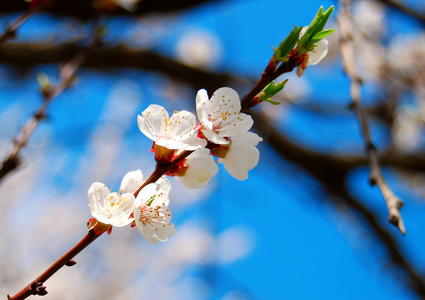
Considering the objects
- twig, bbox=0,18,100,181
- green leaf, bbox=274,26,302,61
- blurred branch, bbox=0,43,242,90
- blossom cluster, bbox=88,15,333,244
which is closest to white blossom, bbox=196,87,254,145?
blossom cluster, bbox=88,15,333,244

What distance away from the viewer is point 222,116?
2.48ft

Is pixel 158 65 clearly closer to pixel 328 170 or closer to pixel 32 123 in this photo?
pixel 328 170

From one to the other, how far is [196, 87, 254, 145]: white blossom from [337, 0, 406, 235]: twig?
31 cm

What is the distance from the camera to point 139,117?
0.74 m

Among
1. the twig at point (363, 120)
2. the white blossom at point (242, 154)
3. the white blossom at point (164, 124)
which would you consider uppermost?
the white blossom at point (164, 124)

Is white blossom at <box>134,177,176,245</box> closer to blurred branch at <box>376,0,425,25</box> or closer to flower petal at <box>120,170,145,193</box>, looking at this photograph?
flower petal at <box>120,170,145,193</box>

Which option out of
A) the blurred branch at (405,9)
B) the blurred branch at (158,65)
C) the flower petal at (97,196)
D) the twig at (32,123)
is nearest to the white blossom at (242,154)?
the flower petal at (97,196)

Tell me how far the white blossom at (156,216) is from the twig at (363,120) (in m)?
0.42

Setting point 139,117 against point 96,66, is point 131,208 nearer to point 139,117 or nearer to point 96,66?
point 139,117

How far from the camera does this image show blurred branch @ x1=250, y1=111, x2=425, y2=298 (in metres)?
2.99

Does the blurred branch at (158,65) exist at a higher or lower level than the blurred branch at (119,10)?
lower

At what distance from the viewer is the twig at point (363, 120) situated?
71 cm

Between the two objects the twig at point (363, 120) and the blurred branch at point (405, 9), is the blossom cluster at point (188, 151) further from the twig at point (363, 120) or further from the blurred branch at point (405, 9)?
the blurred branch at point (405, 9)

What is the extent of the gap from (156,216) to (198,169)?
13 centimetres
